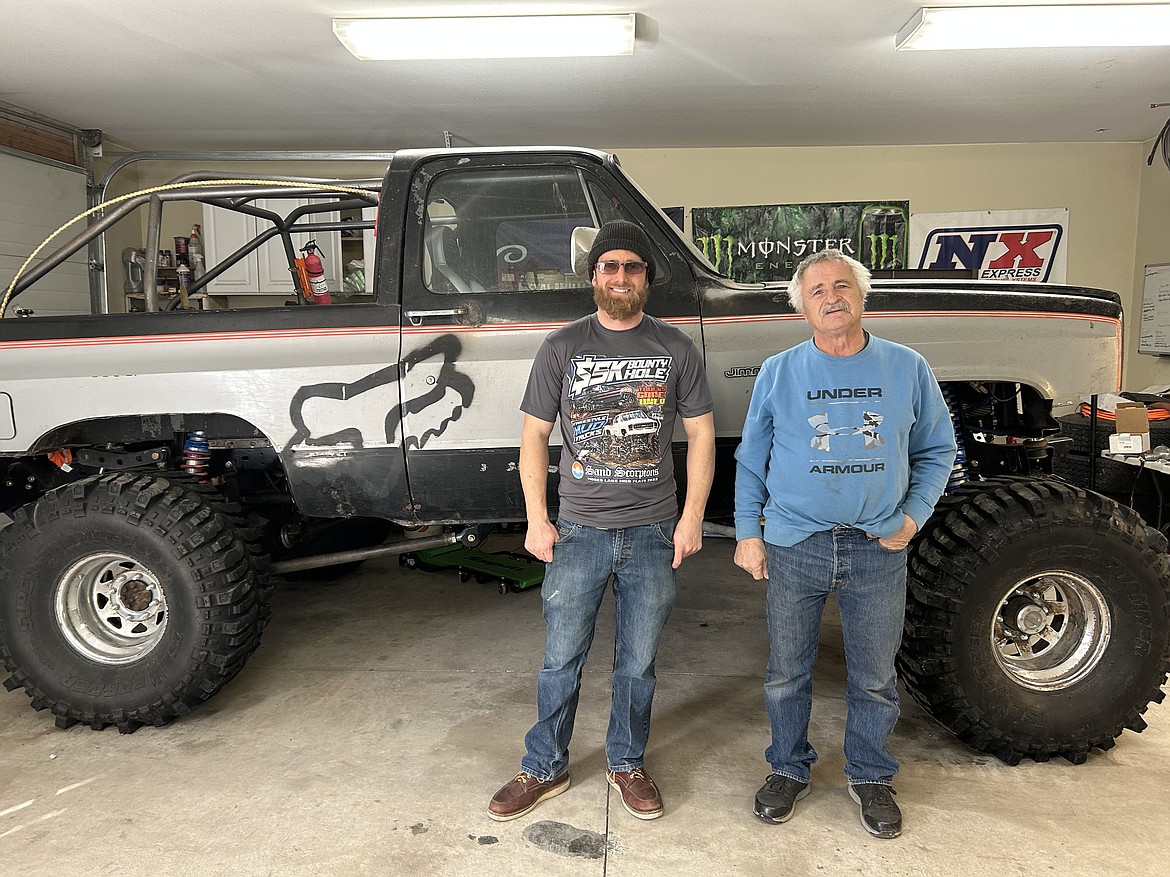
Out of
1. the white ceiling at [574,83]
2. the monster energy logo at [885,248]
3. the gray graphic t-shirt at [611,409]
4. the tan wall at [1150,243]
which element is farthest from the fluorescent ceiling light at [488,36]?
the tan wall at [1150,243]

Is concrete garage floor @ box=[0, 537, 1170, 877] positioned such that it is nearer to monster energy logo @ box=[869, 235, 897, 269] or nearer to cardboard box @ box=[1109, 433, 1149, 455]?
cardboard box @ box=[1109, 433, 1149, 455]

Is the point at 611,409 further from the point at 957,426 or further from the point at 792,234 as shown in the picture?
the point at 792,234

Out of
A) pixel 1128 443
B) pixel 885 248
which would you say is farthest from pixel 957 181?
pixel 1128 443

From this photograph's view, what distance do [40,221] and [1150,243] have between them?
10.2 metres

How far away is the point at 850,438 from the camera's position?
2.52 meters

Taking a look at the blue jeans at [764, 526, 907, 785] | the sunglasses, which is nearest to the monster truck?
the blue jeans at [764, 526, 907, 785]

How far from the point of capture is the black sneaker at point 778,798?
274 cm

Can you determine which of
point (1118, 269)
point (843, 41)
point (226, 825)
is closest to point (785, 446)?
point (226, 825)

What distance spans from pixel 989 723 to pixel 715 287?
1.91m

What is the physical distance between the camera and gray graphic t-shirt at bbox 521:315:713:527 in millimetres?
2629

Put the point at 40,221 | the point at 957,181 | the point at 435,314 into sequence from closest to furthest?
the point at 435,314 < the point at 40,221 < the point at 957,181

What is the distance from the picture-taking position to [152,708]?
133 inches

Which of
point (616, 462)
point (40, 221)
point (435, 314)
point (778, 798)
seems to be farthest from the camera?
point (40, 221)

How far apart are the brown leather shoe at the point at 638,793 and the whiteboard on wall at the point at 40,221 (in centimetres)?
673
